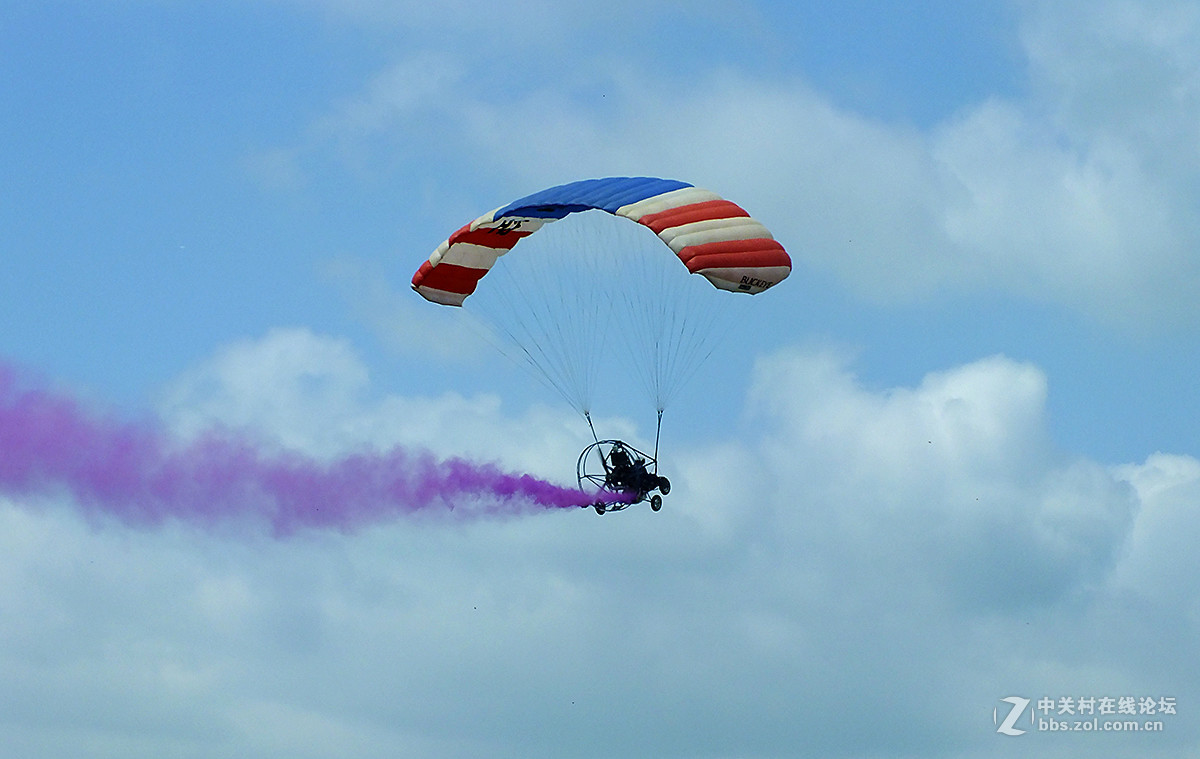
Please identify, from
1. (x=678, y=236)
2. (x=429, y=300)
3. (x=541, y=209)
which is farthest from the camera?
(x=429, y=300)

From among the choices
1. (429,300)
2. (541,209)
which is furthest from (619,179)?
(429,300)

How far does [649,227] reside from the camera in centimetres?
4459

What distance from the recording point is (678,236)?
4422 cm

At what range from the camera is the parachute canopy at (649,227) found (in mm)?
44250

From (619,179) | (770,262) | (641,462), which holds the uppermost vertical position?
(619,179)

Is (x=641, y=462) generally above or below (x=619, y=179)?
below

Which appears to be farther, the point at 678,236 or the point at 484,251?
the point at 484,251

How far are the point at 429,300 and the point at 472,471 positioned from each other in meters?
4.02

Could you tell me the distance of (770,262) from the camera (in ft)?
147

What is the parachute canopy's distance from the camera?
4425 cm

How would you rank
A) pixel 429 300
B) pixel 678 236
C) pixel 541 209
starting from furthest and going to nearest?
1. pixel 429 300
2. pixel 541 209
3. pixel 678 236

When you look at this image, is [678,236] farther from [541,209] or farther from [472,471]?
[472,471]

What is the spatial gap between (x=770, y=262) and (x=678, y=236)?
199cm

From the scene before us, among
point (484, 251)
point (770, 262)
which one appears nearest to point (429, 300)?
point (484, 251)
